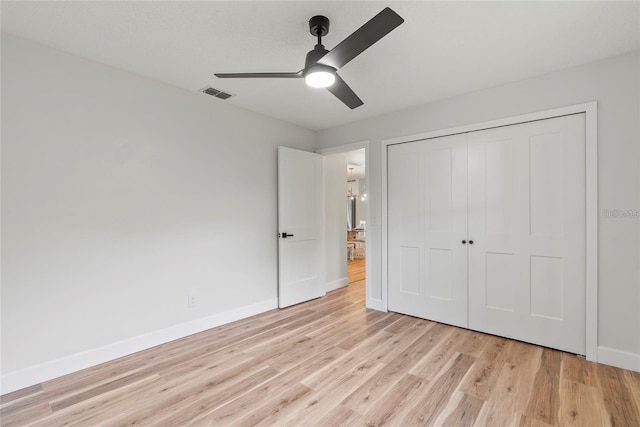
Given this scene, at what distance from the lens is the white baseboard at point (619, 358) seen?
229cm

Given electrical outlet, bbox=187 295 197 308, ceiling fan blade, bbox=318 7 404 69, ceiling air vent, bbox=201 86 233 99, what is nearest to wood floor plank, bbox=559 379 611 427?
ceiling fan blade, bbox=318 7 404 69

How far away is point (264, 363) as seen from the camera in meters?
2.46

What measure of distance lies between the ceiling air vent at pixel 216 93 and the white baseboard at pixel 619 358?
13.4ft

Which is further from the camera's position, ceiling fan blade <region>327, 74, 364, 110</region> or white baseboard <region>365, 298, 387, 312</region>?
white baseboard <region>365, 298, 387, 312</region>

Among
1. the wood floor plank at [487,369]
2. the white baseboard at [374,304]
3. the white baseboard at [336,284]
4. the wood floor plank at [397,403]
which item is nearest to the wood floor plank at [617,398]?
the wood floor plank at [487,369]

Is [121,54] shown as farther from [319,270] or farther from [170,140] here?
[319,270]

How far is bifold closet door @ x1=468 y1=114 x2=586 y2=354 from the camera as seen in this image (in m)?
2.57

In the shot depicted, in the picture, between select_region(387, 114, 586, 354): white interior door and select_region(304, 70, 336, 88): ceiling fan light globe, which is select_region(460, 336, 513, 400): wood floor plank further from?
select_region(304, 70, 336, 88): ceiling fan light globe

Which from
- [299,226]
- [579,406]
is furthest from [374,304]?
[579,406]

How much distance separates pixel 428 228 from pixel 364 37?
92.5 inches

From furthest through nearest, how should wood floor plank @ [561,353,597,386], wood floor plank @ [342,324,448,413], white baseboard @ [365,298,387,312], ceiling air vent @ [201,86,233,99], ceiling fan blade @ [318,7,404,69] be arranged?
white baseboard @ [365,298,387,312], ceiling air vent @ [201,86,233,99], wood floor plank @ [561,353,597,386], wood floor plank @ [342,324,448,413], ceiling fan blade @ [318,7,404,69]

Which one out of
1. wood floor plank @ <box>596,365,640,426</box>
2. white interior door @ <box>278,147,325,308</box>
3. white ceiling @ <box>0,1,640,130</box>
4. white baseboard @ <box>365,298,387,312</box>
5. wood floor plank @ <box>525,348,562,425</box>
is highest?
white ceiling @ <box>0,1,640,130</box>

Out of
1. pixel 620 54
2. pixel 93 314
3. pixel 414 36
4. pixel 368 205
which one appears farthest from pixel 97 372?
pixel 620 54

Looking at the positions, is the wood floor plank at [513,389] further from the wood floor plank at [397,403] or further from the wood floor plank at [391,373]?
the wood floor plank at [391,373]
